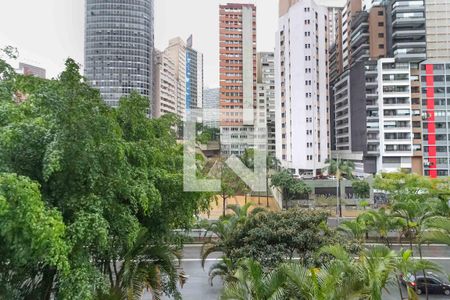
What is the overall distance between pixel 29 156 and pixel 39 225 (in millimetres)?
1162

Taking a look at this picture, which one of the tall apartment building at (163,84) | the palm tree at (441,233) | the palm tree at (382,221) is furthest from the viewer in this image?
the tall apartment building at (163,84)

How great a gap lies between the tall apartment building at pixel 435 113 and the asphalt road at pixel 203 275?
25.5 metres

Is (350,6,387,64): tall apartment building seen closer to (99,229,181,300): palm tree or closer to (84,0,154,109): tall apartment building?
(84,0,154,109): tall apartment building

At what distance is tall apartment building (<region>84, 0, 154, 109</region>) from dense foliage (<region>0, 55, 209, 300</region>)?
64717 mm

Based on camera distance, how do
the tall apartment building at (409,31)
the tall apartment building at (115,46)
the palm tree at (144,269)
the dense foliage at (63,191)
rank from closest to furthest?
the dense foliage at (63,191), the palm tree at (144,269), the tall apartment building at (409,31), the tall apartment building at (115,46)

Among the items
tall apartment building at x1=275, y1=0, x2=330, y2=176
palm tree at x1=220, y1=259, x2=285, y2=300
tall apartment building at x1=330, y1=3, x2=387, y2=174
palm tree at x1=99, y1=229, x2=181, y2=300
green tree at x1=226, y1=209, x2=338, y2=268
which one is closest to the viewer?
palm tree at x1=220, y1=259, x2=285, y2=300

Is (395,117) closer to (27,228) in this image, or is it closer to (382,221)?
(382,221)

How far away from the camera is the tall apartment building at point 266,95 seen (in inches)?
2452

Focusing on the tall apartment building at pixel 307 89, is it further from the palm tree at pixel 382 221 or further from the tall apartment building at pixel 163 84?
the tall apartment building at pixel 163 84

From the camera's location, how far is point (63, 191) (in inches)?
160

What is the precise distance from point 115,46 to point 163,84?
1430cm

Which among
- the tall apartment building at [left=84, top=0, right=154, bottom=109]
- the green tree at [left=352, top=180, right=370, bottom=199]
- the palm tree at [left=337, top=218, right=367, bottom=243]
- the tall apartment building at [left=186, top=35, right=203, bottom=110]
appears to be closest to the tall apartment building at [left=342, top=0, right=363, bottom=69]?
the green tree at [left=352, top=180, right=370, bottom=199]

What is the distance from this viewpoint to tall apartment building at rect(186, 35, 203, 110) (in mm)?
89500

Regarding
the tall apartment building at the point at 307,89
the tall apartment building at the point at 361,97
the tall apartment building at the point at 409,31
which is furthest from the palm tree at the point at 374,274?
the tall apartment building at the point at 409,31
